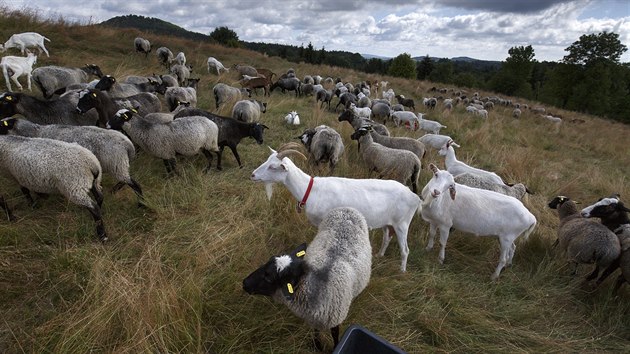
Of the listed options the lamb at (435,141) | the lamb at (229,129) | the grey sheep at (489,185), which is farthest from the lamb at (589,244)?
the lamb at (229,129)

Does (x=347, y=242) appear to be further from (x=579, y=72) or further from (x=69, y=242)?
(x=579, y=72)

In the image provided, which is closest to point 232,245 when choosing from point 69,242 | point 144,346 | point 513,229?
point 144,346

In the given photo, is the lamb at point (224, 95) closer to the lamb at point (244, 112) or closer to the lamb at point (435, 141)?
the lamb at point (244, 112)

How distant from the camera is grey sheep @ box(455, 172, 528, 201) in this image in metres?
6.31

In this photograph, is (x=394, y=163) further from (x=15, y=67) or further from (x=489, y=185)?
(x=15, y=67)

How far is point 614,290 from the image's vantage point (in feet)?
15.5

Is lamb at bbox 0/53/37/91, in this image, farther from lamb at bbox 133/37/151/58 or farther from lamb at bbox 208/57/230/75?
lamb at bbox 208/57/230/75

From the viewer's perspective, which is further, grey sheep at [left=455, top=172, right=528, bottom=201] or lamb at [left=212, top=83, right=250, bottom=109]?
lamb at [left=212, top=83, right=250, bottom=109]

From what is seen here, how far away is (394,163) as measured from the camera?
7070 millimetres

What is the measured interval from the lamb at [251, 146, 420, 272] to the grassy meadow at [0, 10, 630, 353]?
1.99 feet

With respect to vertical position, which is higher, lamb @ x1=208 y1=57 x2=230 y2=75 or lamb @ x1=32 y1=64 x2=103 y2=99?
lamb @ x1=208 y1=57 x2=230 y2=75

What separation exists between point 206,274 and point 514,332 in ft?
11.8

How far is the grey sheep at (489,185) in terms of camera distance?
6.31 meters

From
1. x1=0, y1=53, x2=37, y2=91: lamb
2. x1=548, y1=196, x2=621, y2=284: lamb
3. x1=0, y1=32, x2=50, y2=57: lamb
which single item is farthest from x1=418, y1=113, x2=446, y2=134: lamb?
x1=0, y1=32, x2=50, y2=57: lamb
